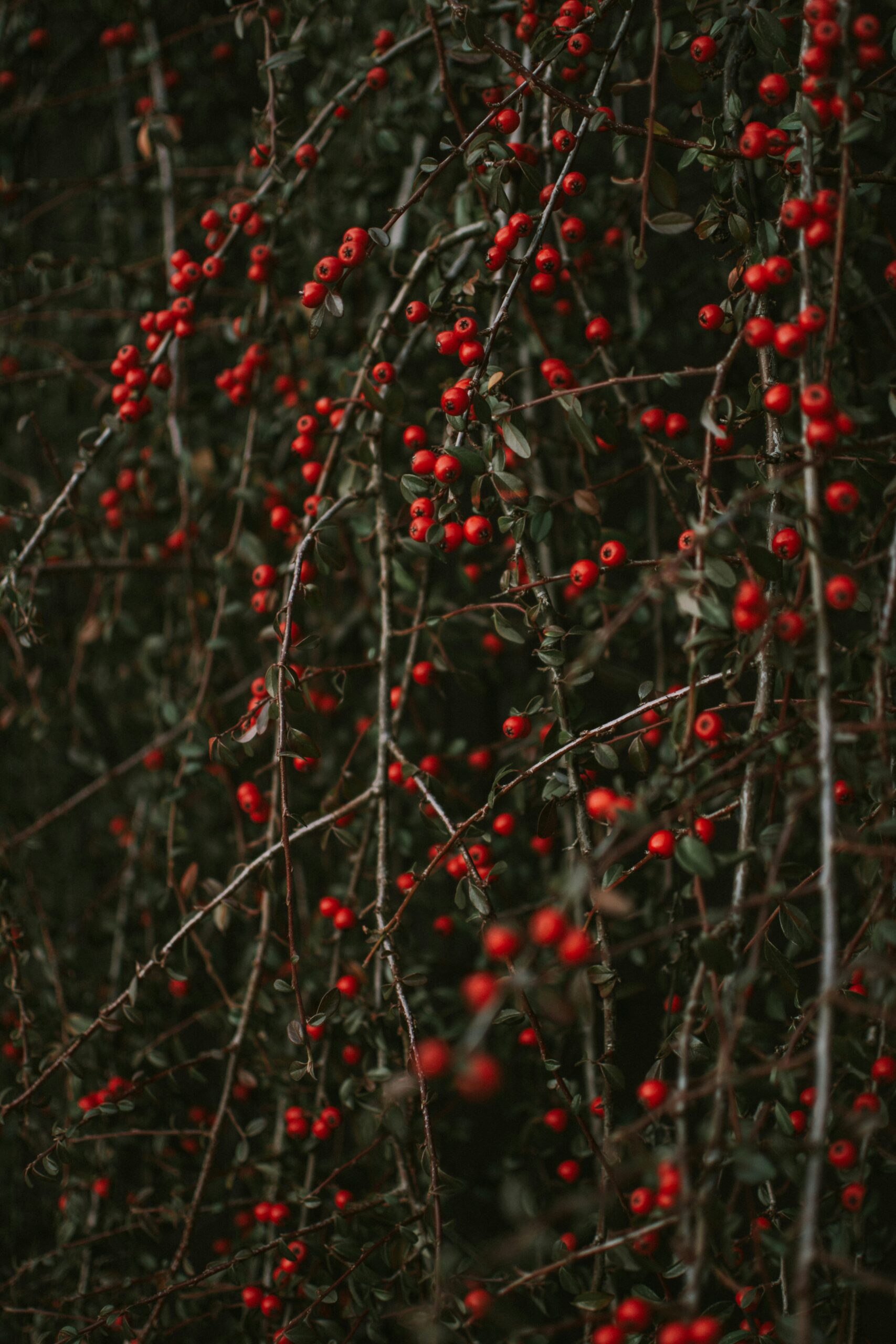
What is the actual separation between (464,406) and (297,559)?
224mm

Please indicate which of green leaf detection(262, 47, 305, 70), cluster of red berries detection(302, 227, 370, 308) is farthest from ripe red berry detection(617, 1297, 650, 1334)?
green leaf detection(262, 47, 305, 70)

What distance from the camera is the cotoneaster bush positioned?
25.4 inches

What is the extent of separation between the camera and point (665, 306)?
4.18 ft

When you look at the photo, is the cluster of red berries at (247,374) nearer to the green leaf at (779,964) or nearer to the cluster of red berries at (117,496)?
the cluster of red berries at (117,496)

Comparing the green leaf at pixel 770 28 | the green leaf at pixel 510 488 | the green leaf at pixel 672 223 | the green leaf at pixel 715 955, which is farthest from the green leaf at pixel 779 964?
the green leaf at pixel 770 28

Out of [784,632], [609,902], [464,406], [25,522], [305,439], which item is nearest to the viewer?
[609,902]

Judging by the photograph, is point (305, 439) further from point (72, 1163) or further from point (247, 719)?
point (72, 1163)

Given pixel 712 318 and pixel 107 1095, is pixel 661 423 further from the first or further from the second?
pixel 107 1095

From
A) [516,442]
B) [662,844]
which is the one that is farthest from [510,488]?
[662,844]

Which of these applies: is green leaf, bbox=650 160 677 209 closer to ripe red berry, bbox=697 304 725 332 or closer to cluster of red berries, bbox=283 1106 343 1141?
ripe red berry, bbox=697 304 725 332

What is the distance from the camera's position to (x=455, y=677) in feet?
3.58

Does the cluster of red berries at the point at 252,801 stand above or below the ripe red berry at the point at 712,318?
below

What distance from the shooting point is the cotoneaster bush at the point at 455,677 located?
646 mm

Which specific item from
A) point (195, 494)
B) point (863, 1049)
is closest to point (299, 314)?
point (195, 494)
